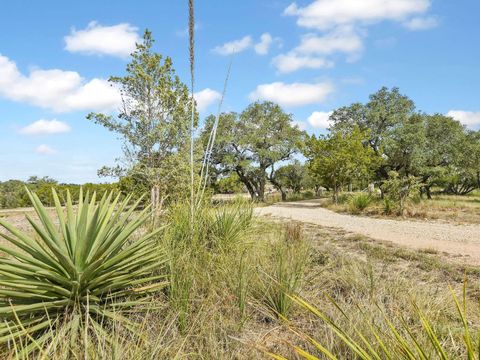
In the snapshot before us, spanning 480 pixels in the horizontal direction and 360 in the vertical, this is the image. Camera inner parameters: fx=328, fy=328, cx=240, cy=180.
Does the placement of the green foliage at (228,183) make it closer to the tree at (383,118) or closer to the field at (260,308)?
the tree at (383,118)

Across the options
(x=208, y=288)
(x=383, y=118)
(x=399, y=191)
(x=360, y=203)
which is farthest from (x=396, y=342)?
(x=383, y=118)

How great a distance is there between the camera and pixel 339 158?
19938 millimetres

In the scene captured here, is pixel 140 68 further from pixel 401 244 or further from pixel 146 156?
pixel 401 244

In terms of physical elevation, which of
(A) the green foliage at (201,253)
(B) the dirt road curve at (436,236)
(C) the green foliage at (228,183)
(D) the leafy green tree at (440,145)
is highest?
(D) the leafy green tree at (440,145)

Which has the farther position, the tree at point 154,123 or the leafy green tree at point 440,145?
the leafy green tree at point 440,145

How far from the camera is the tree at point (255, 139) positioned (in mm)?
28438

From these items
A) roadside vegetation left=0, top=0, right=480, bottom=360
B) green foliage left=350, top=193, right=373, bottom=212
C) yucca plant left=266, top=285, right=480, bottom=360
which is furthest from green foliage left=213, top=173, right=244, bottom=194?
yucca plant left=266, top=285, right=480, bottom=360

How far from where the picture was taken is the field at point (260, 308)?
235cm

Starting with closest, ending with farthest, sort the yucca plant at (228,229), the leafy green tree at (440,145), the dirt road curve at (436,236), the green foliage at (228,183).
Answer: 1. the yucca plant at (228,229)
2. the dirt road curve at (436,236)
3. the leafy green tree at (440,145)
4. the green foliage at (228,183)

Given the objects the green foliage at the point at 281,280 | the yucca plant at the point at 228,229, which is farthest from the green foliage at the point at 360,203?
Answer: the green foliage at the point at 281,280

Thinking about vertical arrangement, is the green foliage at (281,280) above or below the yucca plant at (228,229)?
below

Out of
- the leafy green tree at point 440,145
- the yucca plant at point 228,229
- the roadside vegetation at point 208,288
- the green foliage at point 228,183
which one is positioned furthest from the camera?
the green foliage at point 228,183

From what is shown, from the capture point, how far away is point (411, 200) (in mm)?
17797

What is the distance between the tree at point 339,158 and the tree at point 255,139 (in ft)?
22.5
